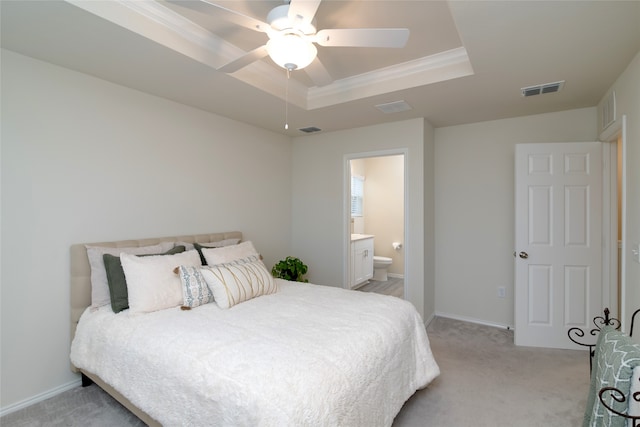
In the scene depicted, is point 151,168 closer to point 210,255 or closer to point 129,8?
point 210,255

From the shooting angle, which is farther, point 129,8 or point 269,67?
point 269,67

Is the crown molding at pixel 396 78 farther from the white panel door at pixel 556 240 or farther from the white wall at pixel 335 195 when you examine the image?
the white panel door at pixel 556 240

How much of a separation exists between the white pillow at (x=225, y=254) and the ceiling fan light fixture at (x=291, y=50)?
1.66 meters

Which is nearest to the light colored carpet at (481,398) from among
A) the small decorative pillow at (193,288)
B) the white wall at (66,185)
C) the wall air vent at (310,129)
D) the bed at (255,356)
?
the bed at (255,356)

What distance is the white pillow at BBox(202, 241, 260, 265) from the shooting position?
8.86 ft

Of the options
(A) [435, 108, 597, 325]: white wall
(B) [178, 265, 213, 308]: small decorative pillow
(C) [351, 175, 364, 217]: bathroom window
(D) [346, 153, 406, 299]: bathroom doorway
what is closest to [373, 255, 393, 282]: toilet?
(D) [346, 153, 406, 299]: bathroom doorway

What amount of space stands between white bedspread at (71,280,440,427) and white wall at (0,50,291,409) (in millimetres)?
336

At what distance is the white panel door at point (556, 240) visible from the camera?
306cm

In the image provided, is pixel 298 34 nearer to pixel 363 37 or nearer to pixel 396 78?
pixel 363 37

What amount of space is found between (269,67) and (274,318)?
211 cm

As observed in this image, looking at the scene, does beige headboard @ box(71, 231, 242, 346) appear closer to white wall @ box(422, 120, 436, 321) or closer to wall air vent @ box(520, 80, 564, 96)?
white wall @ box(422, 120, 436, 321)

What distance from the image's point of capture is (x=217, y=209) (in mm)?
3504

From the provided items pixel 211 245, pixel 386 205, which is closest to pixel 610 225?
pixel 386 205

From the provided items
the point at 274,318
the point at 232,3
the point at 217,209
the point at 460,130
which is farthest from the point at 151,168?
the point at 460,130
